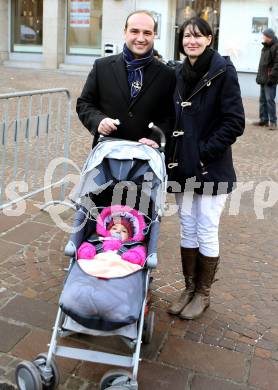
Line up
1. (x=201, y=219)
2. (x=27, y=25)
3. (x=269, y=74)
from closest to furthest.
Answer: (x=201, y=219) → (x=269, y=74) → (x=27, y=25)

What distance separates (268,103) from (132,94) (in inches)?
364

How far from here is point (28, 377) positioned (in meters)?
3.10

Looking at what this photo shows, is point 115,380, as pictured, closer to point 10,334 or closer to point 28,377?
point 28,377

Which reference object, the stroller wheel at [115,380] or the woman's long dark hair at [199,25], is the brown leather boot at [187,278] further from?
the woman's long dark hair at [199,25]

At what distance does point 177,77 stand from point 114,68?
47 cm

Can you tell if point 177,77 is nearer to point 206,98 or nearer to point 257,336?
point 206,98

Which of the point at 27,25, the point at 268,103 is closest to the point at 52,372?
the point at 268,103

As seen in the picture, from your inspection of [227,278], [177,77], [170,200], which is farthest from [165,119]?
[170,200]

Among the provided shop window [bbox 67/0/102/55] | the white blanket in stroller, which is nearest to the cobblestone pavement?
the white blanket in stroller

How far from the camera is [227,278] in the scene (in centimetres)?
500

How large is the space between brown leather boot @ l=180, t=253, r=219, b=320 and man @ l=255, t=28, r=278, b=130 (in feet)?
29.5

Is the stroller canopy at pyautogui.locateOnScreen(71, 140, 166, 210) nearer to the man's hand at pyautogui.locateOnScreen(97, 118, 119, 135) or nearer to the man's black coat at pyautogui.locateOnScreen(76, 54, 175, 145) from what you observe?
the man's hand at pyautogui.locateOnScreen(97, 118, 119, 135)

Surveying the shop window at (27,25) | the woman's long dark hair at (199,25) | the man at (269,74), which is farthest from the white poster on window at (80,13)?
the woman's long dark hair at (199,25)

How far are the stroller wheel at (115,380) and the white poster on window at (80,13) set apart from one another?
66.2ft
